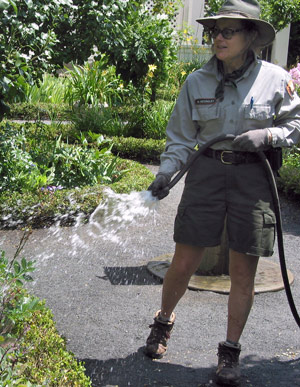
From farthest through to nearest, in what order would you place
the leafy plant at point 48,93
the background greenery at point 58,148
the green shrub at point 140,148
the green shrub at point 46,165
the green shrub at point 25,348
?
the leafy plant at point 48,93 → the green shrub at point 140,148 → the green shrub at point 46,165 → the background greenery at point 58,148 → the green shrub at point 25,348

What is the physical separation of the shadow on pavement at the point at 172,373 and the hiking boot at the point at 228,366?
0.24 ft

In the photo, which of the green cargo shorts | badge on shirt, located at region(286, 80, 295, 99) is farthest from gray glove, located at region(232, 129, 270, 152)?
badge on shirt, located at region(286, 80, 295, 99)

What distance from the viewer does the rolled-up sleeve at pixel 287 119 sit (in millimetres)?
2996

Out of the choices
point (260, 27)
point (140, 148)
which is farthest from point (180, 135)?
Result: point (140, 148)

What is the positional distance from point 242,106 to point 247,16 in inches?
16.5

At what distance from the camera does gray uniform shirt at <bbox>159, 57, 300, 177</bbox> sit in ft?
9.81

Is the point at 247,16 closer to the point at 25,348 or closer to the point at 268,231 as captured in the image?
the point at 268,231

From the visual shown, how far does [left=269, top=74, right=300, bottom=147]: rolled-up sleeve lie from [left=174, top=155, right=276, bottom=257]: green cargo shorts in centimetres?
17

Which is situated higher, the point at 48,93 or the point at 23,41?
the point at 23,41

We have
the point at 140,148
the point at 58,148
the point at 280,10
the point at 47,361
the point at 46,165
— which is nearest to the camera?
the point at 47,361

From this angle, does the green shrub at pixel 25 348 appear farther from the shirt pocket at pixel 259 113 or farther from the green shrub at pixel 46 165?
the green shrub at pixel 46 165

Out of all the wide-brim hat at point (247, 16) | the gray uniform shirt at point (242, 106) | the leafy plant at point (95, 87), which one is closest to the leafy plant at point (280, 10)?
the leafy plant at point (95, 87)

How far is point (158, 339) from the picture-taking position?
332 cm

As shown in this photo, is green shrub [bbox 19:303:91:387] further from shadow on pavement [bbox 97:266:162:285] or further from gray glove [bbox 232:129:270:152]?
shadow on pavement [bbox 97:266:162:285]
